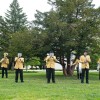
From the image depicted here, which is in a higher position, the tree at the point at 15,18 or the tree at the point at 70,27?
the tree at the point at 15,18

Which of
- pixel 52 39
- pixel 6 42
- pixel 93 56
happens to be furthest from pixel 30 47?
pixel 6 42

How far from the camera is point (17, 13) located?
74.7 meters

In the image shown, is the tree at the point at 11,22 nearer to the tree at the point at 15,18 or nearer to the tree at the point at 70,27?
the tree at the point at 15,18

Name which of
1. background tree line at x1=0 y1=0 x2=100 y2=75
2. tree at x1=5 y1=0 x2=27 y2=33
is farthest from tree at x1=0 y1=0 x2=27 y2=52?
background tree line at x1=0 y1=0 x2=100 y2=75

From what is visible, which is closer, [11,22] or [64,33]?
[64,33]

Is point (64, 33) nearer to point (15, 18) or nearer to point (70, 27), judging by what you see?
point (70, 27)

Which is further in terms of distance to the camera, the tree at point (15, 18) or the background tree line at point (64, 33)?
the tree at point (15, 18)

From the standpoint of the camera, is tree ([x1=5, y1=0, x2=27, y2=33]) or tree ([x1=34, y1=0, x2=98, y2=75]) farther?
tree ([x1=5, y1=0, x2=27, y2=33])

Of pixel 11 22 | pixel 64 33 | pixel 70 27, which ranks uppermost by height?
pixel 11 22

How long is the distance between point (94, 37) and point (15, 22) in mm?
39153

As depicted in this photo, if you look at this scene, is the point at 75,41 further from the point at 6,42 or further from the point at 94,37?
the point at 6,42

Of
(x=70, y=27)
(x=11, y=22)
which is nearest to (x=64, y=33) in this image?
(x=70, y=27)

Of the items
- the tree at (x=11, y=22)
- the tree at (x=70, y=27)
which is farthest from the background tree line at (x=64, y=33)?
the tree at (x=11, y=22)

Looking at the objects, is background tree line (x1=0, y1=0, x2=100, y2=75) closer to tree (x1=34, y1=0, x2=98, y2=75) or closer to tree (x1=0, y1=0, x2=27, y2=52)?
tree (x1=34, y1=0, x2=98, y2=75)
